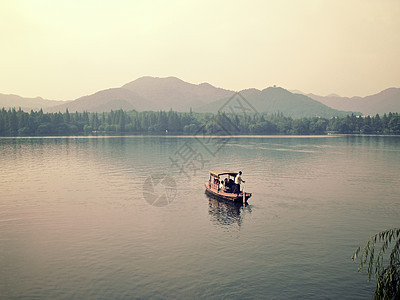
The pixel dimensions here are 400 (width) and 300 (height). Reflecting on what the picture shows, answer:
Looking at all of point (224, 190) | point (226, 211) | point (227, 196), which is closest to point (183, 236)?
point (226, 211)

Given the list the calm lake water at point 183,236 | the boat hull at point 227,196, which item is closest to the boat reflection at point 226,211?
the calm lake water at point 183,236

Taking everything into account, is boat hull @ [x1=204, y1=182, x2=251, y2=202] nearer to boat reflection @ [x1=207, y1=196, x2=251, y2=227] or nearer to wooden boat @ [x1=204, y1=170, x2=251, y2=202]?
wooden boat @ [x1=204, y1=170, x2=251, y2=202]

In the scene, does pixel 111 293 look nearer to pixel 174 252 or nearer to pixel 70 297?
pixel 70 297

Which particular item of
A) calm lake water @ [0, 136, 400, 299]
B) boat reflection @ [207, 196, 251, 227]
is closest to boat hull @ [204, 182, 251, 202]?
boat reflection @ [207, 196, 251, 227]

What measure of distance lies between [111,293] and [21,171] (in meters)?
65.9

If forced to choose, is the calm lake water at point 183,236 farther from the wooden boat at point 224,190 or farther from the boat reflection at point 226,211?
the wooden boat at point 224,190

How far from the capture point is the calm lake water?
24781mm

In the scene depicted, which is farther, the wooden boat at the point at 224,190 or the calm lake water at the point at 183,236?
the wooden boat at the point at 224,190

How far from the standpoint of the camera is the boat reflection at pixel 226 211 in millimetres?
40875

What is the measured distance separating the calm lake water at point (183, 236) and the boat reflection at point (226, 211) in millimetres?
129

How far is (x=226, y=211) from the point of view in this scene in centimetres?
4559

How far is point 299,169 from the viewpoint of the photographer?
3369 inches

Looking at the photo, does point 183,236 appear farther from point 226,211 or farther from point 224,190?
point 224,190

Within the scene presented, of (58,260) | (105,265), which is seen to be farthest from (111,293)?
(58,260)
